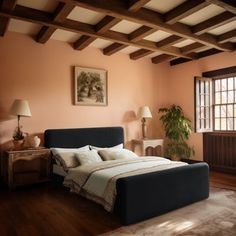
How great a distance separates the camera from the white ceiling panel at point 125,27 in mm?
4121

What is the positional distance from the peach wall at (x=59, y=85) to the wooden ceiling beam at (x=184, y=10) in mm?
2195

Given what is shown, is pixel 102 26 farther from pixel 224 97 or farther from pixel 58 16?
pixel 224 97

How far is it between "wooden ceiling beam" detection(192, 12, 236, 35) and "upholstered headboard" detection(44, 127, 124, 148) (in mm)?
2627

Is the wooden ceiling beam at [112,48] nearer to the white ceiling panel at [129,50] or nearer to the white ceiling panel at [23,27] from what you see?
the white ceiling panel at [129,50]

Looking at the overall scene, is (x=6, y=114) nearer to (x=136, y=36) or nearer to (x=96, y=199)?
(x=96, y=199)

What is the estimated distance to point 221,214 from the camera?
3.06 m

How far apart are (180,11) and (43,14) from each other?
2.03 m

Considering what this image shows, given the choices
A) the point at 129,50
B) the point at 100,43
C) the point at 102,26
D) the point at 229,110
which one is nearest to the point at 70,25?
the point at 102,26

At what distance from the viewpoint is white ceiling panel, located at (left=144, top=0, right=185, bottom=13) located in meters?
3.36

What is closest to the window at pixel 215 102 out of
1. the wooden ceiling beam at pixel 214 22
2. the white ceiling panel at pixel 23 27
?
the wooden ceiling beam at pixel 214 22

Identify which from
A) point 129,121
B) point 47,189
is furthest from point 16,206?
point 129,121

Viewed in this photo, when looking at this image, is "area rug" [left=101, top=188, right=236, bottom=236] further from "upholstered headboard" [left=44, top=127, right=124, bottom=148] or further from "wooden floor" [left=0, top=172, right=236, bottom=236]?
"upholstered headboard" [left=44, top=127, right=124, bottom=148]

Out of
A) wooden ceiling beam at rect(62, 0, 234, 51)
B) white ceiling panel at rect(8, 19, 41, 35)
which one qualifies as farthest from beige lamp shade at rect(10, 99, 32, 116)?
wooden ceiling beam at rect(62, 0, 234, 51)

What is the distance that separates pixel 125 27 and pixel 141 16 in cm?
81
